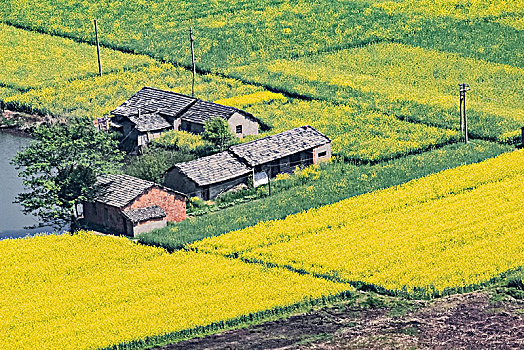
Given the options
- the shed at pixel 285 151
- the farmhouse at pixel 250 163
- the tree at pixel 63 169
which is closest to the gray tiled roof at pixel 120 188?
the tree at pixel 63 169

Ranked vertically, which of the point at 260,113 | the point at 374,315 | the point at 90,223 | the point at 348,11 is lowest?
the point at 374,315

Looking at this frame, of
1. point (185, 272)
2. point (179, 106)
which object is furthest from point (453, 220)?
point (179, 106)

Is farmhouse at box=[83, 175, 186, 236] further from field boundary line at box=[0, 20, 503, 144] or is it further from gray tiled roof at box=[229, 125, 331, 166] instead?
field boundary line at box=[0, 20, 503, 144]

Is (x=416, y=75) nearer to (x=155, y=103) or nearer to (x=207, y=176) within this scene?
(x=155, y=103)

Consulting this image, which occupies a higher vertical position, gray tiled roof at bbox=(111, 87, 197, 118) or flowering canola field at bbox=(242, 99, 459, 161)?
gray tiled roof at bbox=(111, 87, 197, 118)

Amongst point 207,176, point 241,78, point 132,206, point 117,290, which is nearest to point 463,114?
point 241,78

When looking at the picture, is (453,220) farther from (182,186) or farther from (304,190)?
(182,186)

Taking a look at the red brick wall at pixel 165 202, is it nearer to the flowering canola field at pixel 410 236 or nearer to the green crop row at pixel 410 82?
the flowering canola field at pixel 410 236

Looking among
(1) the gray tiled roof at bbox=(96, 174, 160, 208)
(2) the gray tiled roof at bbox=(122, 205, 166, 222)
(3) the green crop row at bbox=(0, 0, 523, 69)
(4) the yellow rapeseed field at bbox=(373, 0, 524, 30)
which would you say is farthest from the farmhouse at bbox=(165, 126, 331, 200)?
(4) the yellow rapeseed field at bbox=(373, 0, 524, 30)
